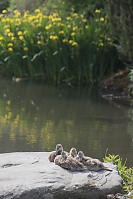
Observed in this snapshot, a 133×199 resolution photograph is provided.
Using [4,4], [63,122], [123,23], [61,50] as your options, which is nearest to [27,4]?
[4,4]

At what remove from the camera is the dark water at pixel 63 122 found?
20.4ft

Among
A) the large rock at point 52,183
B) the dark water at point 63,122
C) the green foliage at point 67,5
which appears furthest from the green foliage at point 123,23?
the large rock at point 52,183

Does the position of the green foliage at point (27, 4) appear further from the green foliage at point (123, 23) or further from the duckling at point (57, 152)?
the duckling at point (57, 152)

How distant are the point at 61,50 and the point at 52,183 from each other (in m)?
8.38

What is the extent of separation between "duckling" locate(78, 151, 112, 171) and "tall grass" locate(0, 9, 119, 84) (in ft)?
25.3

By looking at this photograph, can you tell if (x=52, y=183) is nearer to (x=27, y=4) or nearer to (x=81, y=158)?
(x=81, y=158)

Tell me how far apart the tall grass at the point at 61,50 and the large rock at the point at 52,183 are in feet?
25.6

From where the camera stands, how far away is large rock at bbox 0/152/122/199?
3818 mm

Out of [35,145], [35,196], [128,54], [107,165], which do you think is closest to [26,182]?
[35,196]

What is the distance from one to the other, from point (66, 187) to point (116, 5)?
7.85m

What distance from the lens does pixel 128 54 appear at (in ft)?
35.7

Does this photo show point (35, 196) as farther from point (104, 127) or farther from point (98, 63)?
point (98, 63)

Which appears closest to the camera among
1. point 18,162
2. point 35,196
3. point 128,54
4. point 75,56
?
point 35,196

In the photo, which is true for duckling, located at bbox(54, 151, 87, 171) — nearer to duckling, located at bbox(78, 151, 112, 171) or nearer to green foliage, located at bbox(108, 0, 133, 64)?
duckling, located at bbox(78, 151, 112, 171)
